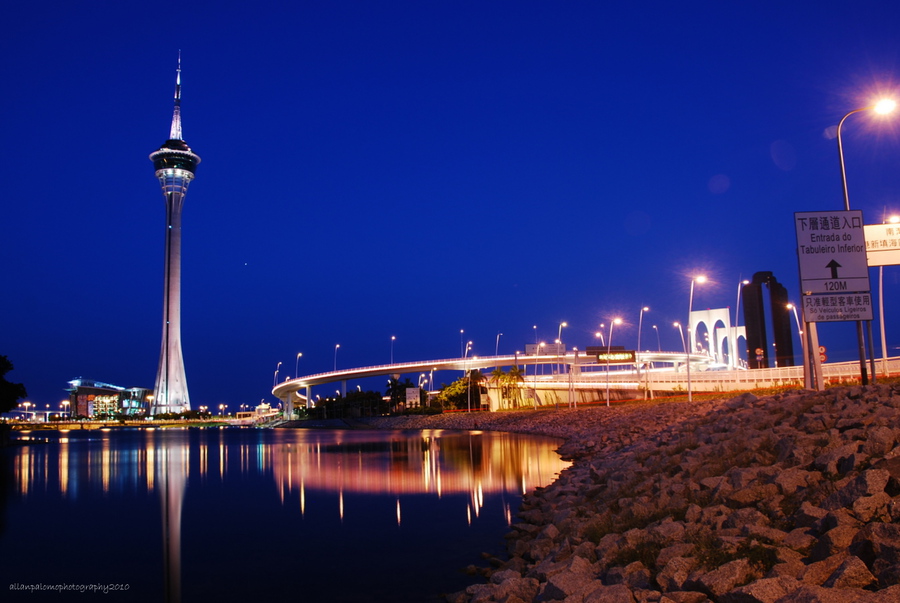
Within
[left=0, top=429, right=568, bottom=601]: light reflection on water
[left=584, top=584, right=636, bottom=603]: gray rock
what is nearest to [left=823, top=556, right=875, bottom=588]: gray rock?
[left=584, top=584, right=636, bottom=603]: gray rock

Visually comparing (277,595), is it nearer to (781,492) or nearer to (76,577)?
(76,577)

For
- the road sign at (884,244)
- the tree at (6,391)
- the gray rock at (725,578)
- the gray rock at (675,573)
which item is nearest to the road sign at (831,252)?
the road sign at (884,244)

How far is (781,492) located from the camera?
9.39 meters

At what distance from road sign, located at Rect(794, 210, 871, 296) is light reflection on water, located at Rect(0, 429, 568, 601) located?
394 inches

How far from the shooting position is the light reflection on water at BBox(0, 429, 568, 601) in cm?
1198

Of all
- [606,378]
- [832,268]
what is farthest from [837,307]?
[606,378]

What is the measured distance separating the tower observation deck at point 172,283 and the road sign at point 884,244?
159 meters

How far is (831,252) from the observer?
59.4 feet

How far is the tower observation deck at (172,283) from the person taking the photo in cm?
16075

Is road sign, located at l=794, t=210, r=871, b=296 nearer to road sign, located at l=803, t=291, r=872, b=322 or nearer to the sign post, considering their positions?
the sign post

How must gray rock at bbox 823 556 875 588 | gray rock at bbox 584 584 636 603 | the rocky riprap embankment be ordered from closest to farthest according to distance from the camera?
gray rock at bbox 823 556 875 588 → the rocky riprap embankment → gray rock at bbox 584 584 636 603

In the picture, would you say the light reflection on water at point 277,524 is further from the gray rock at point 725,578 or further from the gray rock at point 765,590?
the gray rock at point 765,590

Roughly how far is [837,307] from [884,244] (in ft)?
10.7

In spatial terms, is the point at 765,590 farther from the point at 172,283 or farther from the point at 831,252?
the point at 172,283
